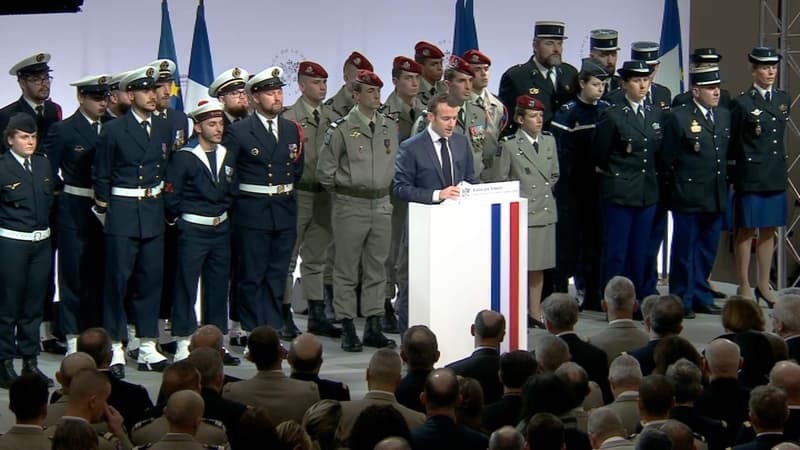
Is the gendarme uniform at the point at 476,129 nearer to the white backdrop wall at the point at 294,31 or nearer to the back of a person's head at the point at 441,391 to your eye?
the white backdrop wall at the point at 294,31

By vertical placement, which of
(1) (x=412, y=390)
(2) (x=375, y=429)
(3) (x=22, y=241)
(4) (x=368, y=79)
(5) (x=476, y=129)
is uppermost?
(4) (x=368, y=79)

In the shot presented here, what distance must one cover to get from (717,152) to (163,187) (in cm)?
363

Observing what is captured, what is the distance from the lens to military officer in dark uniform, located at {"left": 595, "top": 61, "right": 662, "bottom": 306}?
974 cm

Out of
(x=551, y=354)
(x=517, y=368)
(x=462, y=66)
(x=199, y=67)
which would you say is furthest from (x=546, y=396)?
(x=199, y=67)

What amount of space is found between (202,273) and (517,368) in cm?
297

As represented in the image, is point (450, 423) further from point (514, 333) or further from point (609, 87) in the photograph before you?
point (609, 87)

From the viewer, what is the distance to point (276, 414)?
6102 mm

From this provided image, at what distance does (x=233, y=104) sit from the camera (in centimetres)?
892

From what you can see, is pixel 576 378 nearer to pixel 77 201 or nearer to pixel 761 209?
pixel 77 201

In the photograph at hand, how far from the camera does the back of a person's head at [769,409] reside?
5480mm

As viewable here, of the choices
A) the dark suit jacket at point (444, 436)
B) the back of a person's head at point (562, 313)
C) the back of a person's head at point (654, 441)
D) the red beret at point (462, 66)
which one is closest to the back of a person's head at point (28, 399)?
the dark suit jacket at point (444, 436)

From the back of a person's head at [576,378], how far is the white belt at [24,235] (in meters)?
3.10

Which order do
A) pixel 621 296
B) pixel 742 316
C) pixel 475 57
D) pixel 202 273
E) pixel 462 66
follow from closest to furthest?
pixel 742 316
pixel 621 296
pixel 202 273
pixel 462 66
pixel 475 57

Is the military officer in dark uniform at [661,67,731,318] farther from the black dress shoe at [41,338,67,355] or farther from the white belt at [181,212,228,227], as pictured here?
the black dress shoe at [41,338,67,355]
